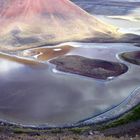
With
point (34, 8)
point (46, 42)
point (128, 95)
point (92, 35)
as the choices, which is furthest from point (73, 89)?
point (34, 8)

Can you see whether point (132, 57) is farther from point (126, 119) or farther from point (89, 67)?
point (126, 119)

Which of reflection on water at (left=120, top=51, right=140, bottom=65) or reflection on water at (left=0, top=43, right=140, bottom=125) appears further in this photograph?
reflection on water at (left=120, top=51, right=140, bottom=65)

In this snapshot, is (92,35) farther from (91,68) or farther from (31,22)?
(91,68)

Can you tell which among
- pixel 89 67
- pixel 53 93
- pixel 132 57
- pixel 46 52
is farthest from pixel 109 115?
pixel 46 52

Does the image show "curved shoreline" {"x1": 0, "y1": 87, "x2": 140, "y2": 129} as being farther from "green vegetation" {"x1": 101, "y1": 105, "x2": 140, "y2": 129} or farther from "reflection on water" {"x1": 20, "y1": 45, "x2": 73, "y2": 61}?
"reflection on water" {"x1": 20, "y1": 45, "x2": 73, "y2": 61}

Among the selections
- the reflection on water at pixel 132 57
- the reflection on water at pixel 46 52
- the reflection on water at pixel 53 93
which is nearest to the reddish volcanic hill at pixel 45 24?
the reflection on water at pixel 46 52

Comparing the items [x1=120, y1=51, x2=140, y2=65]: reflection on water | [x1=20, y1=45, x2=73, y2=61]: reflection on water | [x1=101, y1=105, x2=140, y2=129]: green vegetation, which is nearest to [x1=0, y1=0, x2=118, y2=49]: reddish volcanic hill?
[x1=20, y1=45, x2=73, y2=61]: reflection on water
